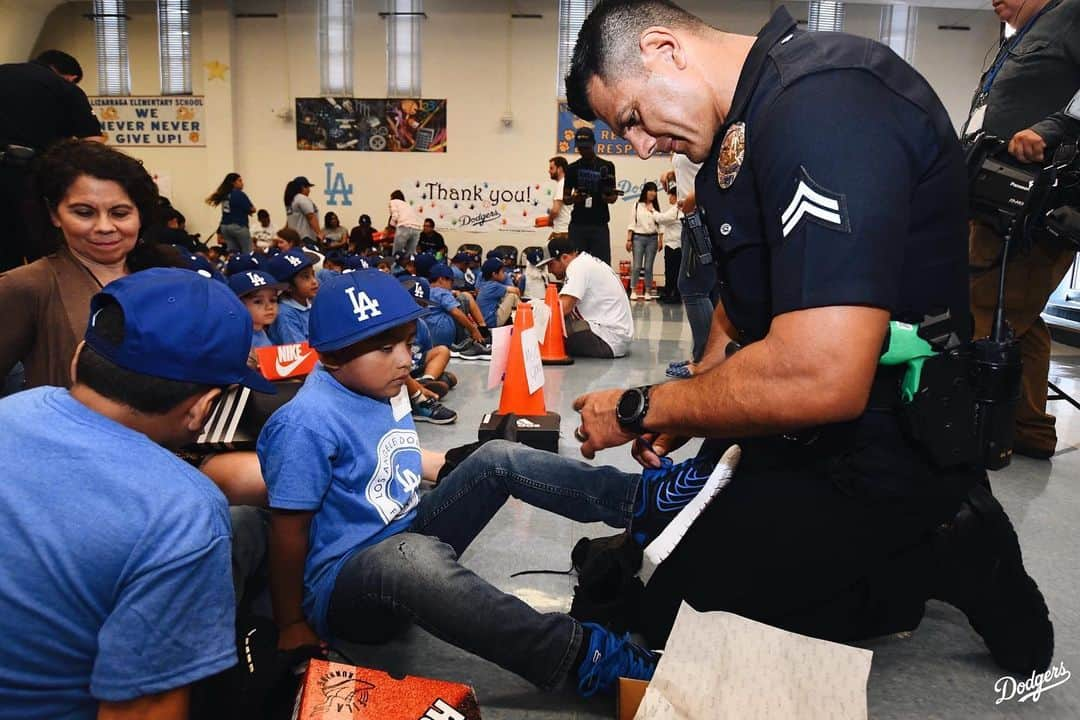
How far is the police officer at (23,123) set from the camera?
276 centimetres

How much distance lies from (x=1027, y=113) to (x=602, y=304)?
3197 mm

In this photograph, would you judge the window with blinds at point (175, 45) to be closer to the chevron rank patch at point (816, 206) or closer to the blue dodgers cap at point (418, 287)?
the blue dodgers cap at point (418, 287)

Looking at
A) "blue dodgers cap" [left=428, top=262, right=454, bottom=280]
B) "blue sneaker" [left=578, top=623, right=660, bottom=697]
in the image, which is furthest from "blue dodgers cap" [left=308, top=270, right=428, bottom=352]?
"blue dodgers cap" [left=428, top=262, right=454, bottom=280]

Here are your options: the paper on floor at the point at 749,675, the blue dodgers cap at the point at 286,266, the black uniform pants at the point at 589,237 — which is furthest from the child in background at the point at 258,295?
the black uniform pants at the point at 589,237

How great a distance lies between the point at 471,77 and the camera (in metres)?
13.6

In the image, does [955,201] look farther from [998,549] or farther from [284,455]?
[284,455]

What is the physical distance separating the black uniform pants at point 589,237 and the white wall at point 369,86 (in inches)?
271

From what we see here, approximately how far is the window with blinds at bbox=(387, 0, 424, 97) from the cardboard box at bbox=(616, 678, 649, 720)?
13630 millimetres

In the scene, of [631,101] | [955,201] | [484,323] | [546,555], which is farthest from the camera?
[484,323]

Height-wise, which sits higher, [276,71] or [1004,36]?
[276,71]

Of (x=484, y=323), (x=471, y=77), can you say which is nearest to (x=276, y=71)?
(x=471, y=77)

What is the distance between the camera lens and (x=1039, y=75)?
2.89m

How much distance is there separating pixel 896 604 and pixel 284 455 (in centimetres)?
135

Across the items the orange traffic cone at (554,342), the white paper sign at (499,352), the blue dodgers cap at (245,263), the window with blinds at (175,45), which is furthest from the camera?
the window with blinds at (175,45)
